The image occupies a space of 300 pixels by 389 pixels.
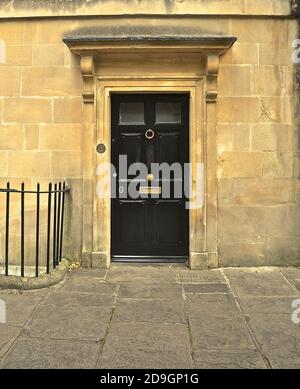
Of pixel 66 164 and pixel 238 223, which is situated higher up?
pixel 66 164

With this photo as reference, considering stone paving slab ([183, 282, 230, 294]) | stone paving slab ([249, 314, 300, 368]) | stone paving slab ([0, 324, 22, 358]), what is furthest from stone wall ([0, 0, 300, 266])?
stone paving slab ([0, 324, 22, 358])

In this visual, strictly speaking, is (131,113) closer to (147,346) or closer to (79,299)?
(79,299)

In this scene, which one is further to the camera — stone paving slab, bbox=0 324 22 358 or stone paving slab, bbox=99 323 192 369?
stone paving slab, bbox=0 324 22 358

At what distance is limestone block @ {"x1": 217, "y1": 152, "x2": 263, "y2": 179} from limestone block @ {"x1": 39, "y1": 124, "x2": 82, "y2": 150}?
2.16m

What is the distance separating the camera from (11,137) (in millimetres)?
5250

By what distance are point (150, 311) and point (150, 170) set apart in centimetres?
243

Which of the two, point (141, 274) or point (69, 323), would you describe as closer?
point (69, 323)

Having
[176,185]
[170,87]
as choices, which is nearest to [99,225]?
[176,185]

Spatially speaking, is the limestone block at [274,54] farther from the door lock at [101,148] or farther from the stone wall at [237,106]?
the door lock at [101,148]

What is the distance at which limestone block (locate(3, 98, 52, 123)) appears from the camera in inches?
205

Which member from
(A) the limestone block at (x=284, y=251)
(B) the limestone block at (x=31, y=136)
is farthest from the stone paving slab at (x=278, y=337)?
(B) the limestone block at (x=31, y=136)

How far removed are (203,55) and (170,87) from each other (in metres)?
0.64

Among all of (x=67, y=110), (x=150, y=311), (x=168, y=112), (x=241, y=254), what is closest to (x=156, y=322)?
(x=150, y=311)

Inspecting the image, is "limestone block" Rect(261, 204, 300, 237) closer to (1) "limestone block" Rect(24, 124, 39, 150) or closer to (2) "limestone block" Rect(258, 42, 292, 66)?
(2) "limestone block" Rect(258, 42, 292, 66)
